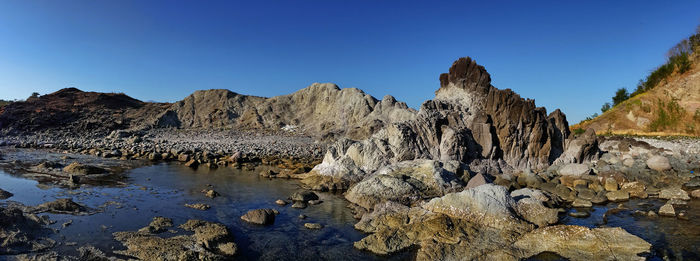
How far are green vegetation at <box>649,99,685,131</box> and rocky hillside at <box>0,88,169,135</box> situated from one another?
72738 millimetres

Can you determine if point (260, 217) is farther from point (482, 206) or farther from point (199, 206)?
point (482, 206)

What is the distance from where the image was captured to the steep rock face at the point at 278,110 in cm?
5353

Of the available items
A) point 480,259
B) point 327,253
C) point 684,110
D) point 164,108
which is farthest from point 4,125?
point 684,110

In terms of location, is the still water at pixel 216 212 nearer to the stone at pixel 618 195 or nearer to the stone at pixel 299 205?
the stone at pixel 299 205

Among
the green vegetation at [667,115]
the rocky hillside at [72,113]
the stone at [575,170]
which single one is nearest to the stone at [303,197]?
the stone at [575,170]

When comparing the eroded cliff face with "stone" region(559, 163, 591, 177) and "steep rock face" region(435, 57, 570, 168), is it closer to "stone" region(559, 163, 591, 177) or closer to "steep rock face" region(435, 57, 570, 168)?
"steep rock face" region(435, 57, 570, 168)

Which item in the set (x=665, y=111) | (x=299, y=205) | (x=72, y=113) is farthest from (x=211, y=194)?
(x=665, y=111)

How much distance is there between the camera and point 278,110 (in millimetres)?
60219

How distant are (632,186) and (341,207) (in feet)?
45.1

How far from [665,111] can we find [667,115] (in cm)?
74

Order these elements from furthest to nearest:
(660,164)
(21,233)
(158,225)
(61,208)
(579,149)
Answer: (579,149)
(660,164)
(61,208)
(158,225)
(21,233)

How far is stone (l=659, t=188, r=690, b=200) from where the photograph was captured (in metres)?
15.5

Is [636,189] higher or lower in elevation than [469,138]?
lower

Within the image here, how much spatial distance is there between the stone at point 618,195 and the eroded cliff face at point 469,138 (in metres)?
5.53
